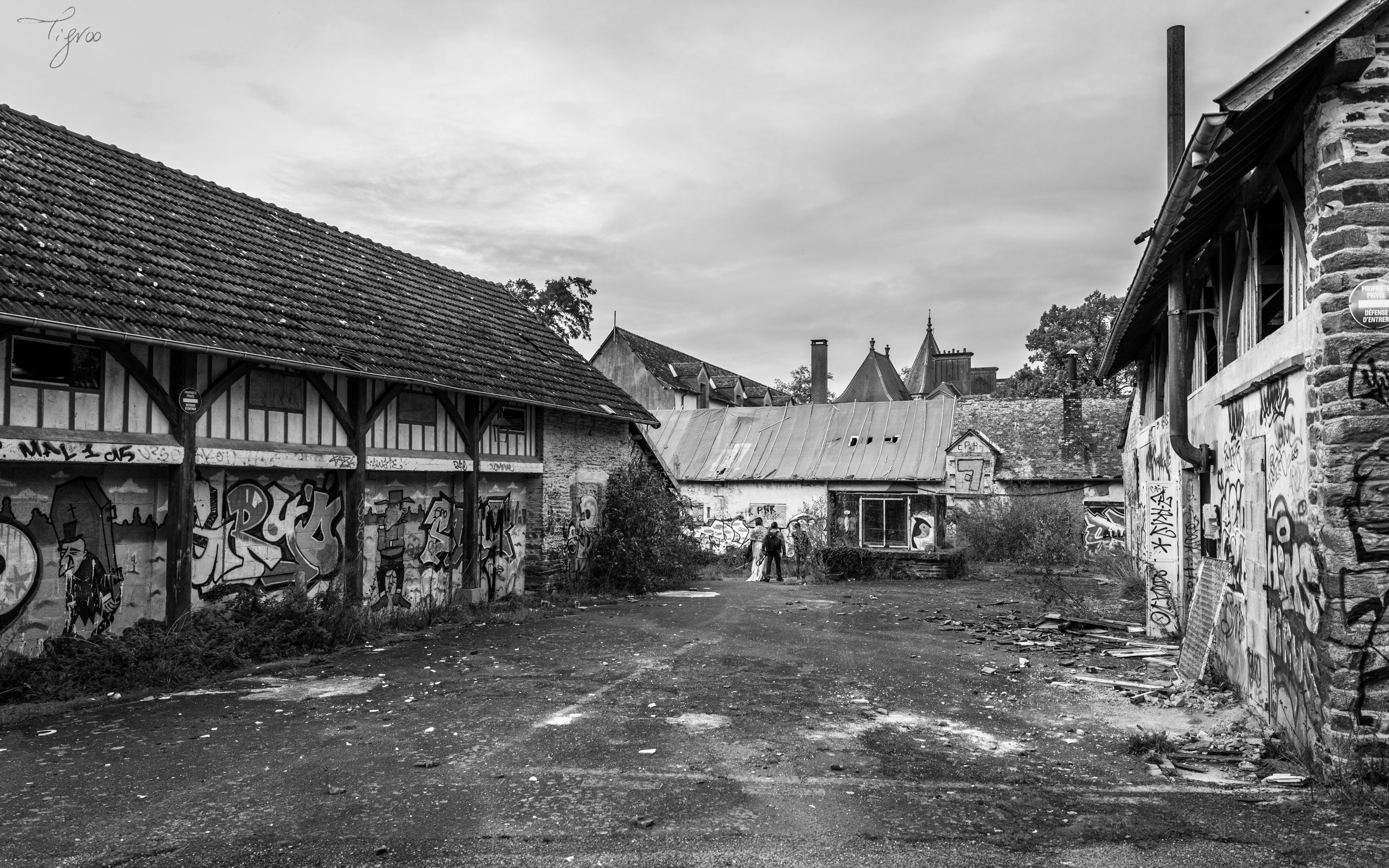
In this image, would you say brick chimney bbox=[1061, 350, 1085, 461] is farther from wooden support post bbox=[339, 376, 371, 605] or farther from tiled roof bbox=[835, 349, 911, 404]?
tiled roof bbox=[835, 349, 911, 404]

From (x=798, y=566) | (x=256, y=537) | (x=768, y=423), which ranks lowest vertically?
(x=798, y=566)

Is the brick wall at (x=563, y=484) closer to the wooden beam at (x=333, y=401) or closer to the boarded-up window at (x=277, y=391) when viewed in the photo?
the wooden beam at (x=333, y=401)

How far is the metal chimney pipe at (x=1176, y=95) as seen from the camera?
541 inches

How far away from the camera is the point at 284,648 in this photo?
1124 cm

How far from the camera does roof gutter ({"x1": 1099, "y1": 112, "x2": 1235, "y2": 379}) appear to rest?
6352 millimetres

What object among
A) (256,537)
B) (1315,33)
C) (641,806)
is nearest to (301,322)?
(256,537)

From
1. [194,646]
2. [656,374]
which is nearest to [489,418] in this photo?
[194,646]

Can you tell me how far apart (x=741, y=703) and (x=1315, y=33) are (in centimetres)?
682

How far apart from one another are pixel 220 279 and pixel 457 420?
4.25 meters

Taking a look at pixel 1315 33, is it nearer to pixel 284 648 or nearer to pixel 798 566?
pixel 284 648

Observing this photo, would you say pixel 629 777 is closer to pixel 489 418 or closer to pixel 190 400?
pixel 190 400

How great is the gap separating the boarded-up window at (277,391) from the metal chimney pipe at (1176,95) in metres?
12.6

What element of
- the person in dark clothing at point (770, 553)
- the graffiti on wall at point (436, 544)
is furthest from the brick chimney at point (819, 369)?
the graffiti on wall at point (436, 544)

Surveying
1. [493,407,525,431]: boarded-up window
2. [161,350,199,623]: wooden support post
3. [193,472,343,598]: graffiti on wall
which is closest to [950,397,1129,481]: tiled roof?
[493,407,525,431]: boarded-up window
